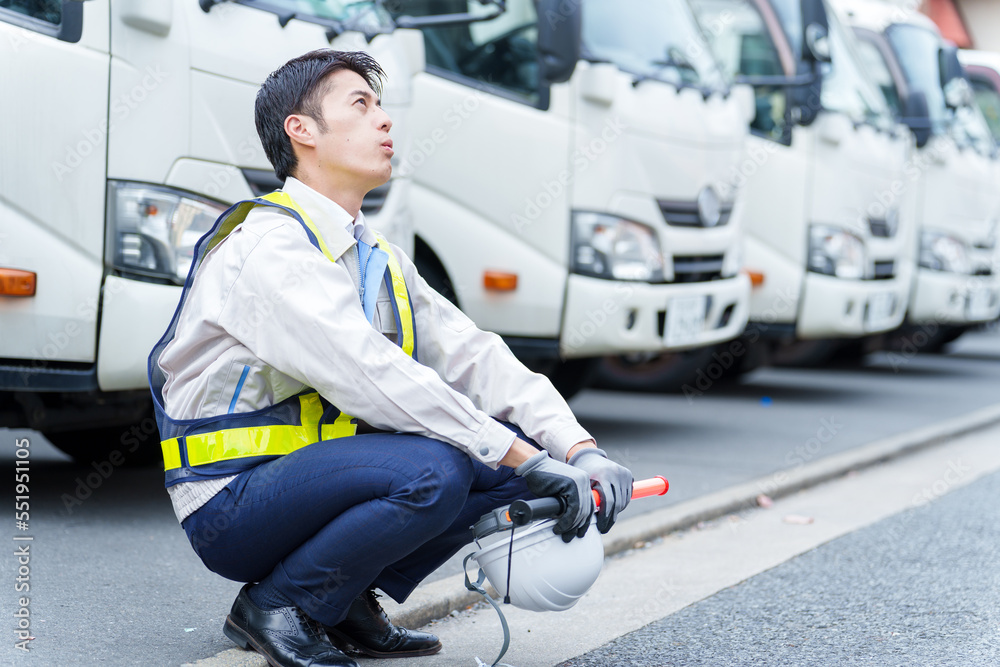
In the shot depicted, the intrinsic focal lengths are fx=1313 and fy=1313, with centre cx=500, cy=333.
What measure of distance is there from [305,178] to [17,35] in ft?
4.05

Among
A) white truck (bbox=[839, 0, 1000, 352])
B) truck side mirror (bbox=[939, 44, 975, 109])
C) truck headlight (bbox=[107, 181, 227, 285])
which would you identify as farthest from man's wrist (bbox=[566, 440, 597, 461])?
truck side mirror (bbox=[939, 44, 975, 109])

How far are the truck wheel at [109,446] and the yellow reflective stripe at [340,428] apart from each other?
230 cm

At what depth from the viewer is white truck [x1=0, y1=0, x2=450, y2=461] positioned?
3646 millimetres

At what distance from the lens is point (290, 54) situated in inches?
163

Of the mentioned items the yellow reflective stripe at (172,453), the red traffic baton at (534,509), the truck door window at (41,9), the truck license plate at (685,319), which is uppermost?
the truck door window at (41,9)

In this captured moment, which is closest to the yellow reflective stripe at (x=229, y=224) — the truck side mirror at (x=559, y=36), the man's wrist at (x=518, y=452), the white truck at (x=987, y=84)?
the man's wrist at (x=518, y=452)

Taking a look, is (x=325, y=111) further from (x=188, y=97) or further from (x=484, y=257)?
(x=484, y=257)

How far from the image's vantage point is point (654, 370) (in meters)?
7.96

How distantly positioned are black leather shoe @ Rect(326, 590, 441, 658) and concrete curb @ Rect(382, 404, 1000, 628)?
210 millimetres

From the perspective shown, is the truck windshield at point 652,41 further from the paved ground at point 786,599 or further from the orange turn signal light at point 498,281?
the paved ground at point 786,599

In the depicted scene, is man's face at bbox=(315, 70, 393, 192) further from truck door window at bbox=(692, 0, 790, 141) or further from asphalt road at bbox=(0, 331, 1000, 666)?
truck door window at bbox=(692, 0, 790, 141)

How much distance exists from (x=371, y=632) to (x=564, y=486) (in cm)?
76

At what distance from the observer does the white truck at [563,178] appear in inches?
209

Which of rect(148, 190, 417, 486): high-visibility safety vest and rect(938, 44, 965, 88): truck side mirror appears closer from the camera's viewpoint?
rect(148, 190, 417, 486): high-visibility safety vest
